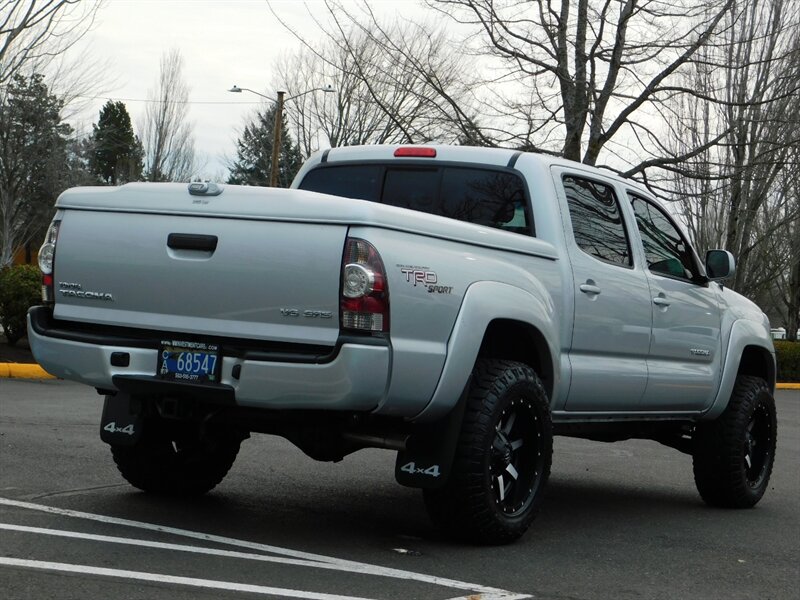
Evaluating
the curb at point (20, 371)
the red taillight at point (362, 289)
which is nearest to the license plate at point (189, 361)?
the red taillight at point (362, 289)

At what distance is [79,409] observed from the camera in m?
11.5

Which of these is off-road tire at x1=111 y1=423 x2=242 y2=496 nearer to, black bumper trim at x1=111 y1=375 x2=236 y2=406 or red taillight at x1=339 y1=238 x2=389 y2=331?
black bumper trim at x1=111 y1=375 x2=236 y2=406

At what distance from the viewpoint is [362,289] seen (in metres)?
4.78

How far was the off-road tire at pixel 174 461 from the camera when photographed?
6297 mm

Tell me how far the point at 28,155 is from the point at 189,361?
3474 cm

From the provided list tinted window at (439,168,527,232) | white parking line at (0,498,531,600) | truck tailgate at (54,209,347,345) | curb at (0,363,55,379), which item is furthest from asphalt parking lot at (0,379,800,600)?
curb at (0,363,55,379)

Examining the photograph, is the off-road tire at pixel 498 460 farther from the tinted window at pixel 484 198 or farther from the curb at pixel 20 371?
the curb at pixel 20 371

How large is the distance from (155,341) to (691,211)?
20467 millimetres

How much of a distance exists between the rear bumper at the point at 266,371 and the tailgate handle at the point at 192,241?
14.9 inches

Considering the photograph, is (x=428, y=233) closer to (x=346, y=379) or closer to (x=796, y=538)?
(x=346, y=379)

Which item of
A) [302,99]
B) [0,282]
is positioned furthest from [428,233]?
[302,99]

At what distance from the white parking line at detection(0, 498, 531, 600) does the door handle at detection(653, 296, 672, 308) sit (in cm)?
270

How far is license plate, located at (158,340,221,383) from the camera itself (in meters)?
5.03

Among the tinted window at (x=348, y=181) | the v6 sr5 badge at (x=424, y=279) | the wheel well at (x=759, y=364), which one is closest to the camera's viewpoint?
the v6 sr5 badge at (x=424, y=279)
